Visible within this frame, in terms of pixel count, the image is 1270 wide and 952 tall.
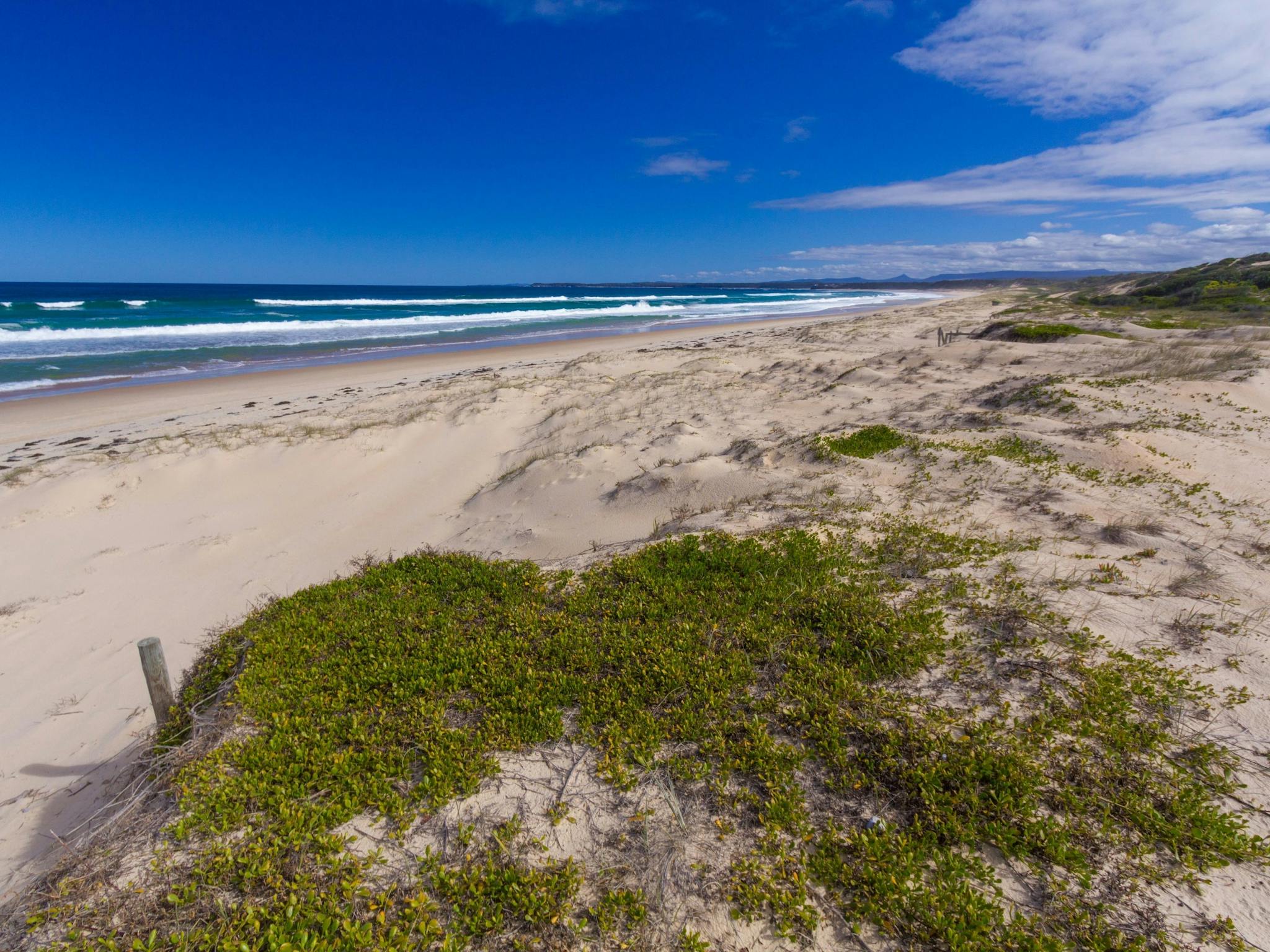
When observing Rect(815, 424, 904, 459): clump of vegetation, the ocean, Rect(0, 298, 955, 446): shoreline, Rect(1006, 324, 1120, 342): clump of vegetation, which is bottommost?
Rect(815, 424, 904, 459): clump of vegetation

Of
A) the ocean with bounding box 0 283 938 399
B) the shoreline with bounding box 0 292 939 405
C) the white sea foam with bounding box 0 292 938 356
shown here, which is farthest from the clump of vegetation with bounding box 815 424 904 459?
the white sea foam with bounding box 0 292 938 356

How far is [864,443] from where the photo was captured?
10883mm

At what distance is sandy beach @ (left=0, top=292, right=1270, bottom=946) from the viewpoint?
5.76 m

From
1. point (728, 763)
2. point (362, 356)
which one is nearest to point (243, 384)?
point (362, 356)

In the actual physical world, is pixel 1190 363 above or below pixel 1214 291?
below

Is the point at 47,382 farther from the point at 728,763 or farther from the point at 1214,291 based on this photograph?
the point at 1214,291

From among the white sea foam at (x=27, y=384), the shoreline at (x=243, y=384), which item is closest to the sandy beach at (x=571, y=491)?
the shoreline at (x=243, y=384)

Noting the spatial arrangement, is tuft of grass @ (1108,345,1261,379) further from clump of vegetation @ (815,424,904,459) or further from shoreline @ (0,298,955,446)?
shoreline @ (0,298,955,446)

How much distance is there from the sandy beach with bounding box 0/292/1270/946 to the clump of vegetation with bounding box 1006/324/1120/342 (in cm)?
146

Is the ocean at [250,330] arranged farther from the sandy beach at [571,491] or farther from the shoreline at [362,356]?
the sandy beach at [571,491]

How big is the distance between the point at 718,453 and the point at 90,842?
10.4m

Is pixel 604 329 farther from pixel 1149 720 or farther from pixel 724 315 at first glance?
pixel 1149 720

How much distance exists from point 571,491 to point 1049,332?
18.4m

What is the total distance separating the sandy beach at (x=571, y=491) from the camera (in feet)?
18.9
